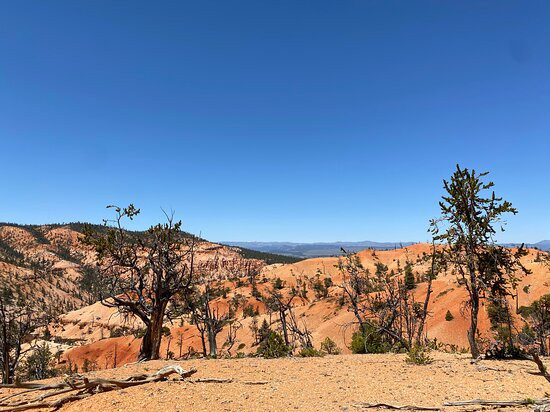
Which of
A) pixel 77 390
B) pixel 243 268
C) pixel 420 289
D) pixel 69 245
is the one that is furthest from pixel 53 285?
pixel 77 390

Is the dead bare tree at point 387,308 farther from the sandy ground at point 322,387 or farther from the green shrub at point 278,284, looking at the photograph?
the green shrub at point 278,284

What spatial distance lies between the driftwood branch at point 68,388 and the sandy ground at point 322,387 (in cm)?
33

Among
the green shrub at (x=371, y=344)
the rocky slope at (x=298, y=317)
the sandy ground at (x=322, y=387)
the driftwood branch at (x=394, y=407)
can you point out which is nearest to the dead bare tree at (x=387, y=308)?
the green shrub at (x=371, y=344)

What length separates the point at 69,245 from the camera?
162 m

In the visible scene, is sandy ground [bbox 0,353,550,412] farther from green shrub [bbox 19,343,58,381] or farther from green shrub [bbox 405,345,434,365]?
green shrub [bbox 19,343,58,381]

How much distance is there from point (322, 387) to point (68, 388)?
20.7 ft

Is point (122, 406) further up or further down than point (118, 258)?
further down

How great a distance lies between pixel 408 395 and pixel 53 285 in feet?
431

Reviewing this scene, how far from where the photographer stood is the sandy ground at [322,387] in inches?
310

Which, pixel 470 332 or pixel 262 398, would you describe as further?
pixel 470 332

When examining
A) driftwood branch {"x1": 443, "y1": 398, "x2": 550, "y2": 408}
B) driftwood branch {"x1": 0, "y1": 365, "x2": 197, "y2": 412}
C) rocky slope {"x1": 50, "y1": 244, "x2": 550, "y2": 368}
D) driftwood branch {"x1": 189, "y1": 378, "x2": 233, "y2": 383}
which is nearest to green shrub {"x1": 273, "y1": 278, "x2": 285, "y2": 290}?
rocky slope {"x1": 50, "y1": 244, "x2": 550, "y2": 368}

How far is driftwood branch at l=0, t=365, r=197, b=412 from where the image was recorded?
26.5 feet

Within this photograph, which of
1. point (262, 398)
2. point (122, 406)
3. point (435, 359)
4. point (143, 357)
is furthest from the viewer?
point (143, 357)

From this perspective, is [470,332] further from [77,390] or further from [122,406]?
[77,390]
